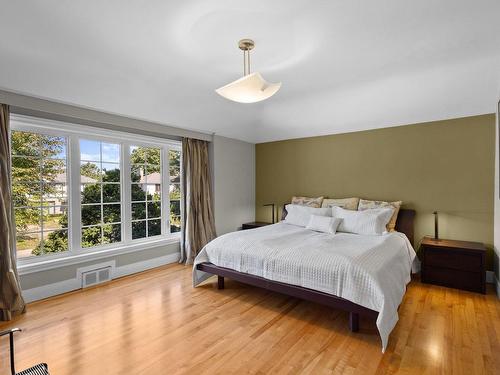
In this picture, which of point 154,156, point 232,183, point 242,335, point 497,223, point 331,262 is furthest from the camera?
point 232,183

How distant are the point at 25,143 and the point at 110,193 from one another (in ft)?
3.57

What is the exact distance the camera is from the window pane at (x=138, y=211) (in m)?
3.96

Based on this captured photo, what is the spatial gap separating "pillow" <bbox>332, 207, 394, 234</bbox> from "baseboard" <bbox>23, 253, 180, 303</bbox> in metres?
2.76

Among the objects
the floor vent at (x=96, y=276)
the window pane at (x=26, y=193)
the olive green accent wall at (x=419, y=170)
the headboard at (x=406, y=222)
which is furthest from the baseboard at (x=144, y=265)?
the headboard at (x=406, y=222)

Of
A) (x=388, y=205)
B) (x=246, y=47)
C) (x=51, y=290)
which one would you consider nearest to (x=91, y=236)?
(x=51, y=290)

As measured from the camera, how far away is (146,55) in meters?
2.47

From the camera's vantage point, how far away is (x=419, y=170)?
12.7 ft

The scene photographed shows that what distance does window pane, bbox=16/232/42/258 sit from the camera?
294cm

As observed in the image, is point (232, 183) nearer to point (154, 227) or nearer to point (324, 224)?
point (154, 227)

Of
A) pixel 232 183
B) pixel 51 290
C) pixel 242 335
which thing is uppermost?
pixel 232 183

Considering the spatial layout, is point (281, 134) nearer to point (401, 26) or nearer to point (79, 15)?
point (401, 26)

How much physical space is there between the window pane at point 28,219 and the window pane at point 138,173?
120 cm

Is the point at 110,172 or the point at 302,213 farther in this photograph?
the point at 302,213

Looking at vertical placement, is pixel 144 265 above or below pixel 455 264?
below
